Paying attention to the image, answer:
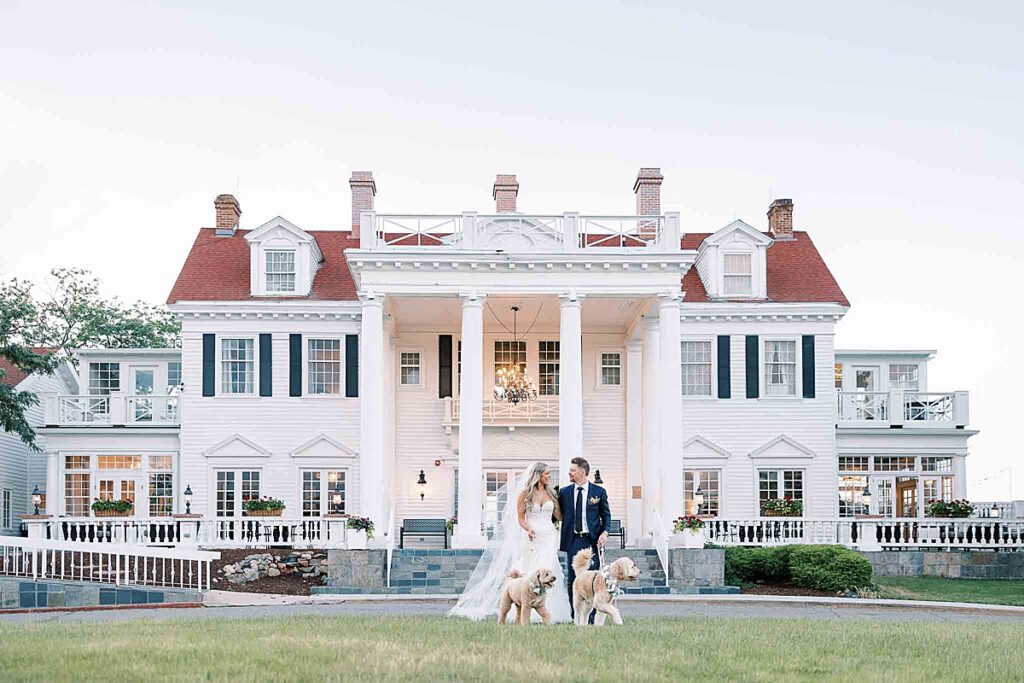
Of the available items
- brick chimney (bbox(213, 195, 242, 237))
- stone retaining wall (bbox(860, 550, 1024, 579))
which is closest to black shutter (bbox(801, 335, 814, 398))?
stone retaining wall (bbox(860, 550, 1024, 579))

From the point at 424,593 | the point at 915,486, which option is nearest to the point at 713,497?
the point at 915,486

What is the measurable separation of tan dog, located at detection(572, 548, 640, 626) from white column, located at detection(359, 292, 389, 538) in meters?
14.3

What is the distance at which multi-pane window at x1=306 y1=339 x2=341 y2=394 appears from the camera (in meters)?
35.7

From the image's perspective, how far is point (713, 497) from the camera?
119ft

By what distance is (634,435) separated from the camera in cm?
3553

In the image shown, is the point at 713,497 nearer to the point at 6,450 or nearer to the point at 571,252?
the point at 571,252

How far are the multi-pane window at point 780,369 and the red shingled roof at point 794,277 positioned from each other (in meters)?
1.29

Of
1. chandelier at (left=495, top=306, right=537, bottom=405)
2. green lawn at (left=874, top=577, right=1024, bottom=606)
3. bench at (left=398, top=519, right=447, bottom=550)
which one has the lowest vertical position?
green lawn at (left=874, top=577, right=1024, bottom=606)

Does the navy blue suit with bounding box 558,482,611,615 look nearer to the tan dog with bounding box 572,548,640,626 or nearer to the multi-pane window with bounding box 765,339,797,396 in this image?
the tan dog with bounding box 572,548,640,626

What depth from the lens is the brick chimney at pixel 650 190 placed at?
37.8 metres

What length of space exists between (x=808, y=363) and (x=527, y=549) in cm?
2179

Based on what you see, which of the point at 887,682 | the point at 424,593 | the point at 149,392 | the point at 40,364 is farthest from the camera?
the point at 149,392

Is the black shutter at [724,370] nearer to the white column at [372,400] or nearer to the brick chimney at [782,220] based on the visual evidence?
the brick chimney at [782,220]

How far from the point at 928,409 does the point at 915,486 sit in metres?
2.25
